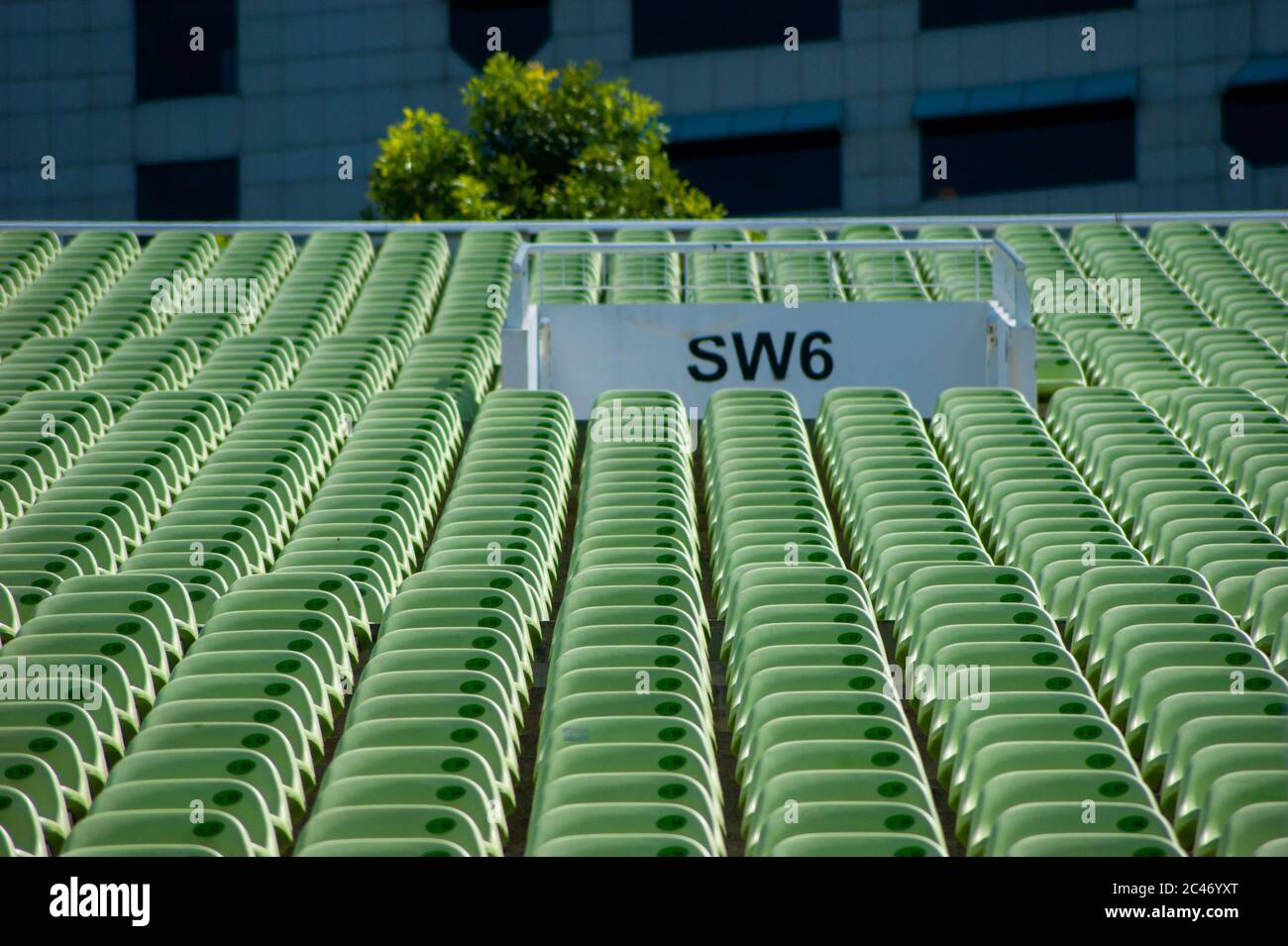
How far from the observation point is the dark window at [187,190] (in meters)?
27.0

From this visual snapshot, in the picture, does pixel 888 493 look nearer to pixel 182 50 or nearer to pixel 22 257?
pixel 22 257

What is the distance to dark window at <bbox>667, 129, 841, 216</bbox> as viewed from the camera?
84.5 feet

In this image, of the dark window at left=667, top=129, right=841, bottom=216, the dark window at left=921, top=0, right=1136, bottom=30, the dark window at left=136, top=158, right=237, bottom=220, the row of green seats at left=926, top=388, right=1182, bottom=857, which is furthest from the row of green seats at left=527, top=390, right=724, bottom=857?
the dark window at left=136, top=158, right=237, bottom=220

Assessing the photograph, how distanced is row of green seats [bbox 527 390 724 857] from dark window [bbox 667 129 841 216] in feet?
52.7

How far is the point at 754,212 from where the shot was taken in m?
25.7

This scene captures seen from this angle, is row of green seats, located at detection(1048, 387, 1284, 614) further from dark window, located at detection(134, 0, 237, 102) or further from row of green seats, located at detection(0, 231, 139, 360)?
dark window, located at detection(134, 0, 237, 102)

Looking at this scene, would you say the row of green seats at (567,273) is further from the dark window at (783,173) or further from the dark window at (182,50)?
the dark window at (182,50)

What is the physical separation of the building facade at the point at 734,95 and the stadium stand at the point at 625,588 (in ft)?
35.1

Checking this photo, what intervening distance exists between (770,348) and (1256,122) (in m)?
15.7

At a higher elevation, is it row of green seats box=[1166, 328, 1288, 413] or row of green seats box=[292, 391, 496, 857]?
row of green seats box=[1166, 328, 1288, 413]

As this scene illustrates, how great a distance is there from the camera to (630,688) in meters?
6.93
